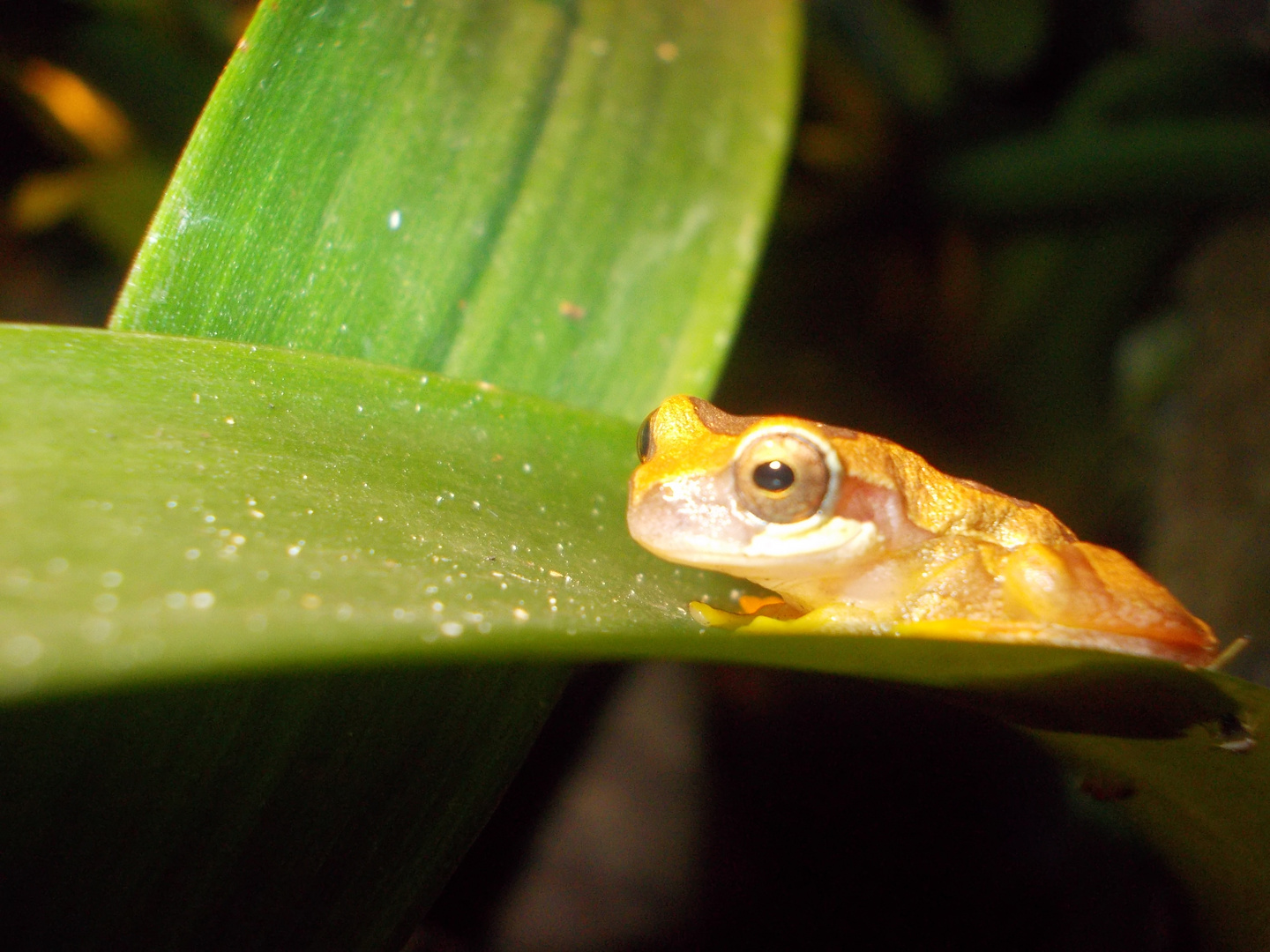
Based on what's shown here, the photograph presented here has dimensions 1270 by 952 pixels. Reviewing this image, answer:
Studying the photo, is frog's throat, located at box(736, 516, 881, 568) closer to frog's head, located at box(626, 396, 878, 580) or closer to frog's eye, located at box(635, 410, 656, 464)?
frog's head, located at box(626, 396, 878, 580)

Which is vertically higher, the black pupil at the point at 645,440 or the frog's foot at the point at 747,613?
the black pupil at the point at 645,440

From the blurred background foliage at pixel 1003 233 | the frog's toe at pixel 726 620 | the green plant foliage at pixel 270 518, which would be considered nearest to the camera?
the green plant foliage at pixel 270 518

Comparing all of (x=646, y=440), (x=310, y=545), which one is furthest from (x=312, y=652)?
(x=646, y=440)

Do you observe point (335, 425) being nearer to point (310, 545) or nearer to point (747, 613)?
point (310, 545)

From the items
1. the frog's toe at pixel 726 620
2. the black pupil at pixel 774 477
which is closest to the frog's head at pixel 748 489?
the black pupil at pixel 774 477

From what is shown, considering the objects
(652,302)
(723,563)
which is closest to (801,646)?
(723,563)

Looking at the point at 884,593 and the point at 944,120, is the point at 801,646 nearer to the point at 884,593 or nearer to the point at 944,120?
the point at 884,593

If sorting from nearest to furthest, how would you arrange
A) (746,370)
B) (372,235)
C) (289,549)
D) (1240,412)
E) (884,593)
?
(289,549)
(372,235)
(884,593)
(1240,412)
(746,370)

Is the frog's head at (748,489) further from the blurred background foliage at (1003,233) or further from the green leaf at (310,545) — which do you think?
the blurred background foliage at (1003,233)
